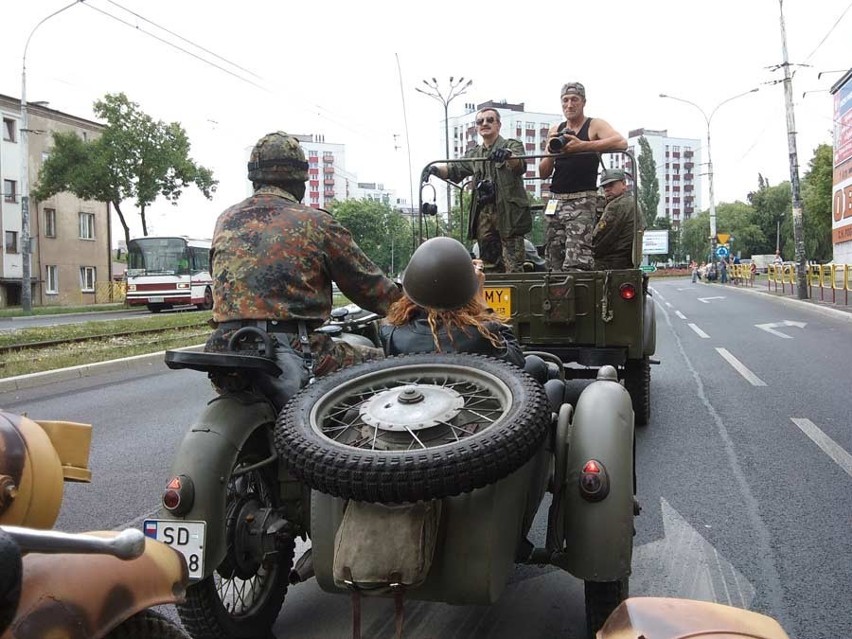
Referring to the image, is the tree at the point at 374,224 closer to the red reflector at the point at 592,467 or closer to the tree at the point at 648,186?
the tree at the point at 648,186

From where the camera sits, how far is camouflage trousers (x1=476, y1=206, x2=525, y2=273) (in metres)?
7.20

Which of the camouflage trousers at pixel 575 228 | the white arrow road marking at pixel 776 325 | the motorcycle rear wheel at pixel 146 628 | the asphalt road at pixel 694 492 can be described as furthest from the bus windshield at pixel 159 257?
the motorcycle rear wheel at pixel 146 628

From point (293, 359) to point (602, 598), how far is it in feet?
4.76

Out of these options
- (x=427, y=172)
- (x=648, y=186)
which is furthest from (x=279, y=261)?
(x=648, y=186)

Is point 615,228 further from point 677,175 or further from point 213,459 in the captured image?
point 677,175

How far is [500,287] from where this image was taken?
6.63 meters

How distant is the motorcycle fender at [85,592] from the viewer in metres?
1.48

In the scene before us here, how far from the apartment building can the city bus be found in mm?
13051

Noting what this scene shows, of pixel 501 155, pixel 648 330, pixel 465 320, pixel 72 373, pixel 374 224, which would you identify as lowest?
pixel 72 373

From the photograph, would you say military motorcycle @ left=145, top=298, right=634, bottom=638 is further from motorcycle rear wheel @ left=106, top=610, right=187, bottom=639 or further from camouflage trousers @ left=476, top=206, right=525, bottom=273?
camouflage trousers @ left=476, top=206, right=525, bottom=273

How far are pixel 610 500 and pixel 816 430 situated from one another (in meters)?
4.64

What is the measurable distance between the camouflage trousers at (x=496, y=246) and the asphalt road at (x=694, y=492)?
193 centimetres

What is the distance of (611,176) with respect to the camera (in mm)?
7148

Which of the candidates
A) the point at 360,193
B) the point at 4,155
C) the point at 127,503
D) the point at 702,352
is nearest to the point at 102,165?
the point at 4,155
